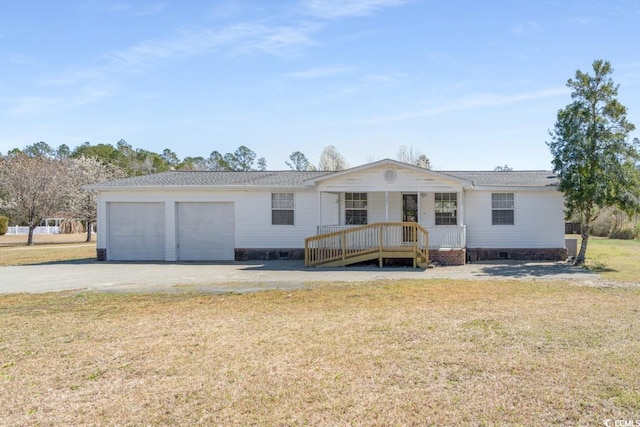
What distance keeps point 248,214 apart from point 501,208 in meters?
9.53

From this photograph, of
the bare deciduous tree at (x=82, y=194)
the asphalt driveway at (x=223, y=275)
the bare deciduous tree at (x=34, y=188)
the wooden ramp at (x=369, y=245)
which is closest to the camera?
the asphalt driveway at (x=223, y=275)

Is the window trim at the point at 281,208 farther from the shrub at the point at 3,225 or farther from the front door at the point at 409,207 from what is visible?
the shrub at the point at 3,225

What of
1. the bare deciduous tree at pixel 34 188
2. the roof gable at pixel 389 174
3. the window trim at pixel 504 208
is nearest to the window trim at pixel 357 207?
the roof gable at pixel 389 174

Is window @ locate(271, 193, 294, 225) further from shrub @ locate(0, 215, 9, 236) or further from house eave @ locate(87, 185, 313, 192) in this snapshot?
shrub @ locate(0, 215, 9, 236)

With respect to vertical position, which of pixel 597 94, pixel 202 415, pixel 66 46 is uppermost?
pixel 66 46

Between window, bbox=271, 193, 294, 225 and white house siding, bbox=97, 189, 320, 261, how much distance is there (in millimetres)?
152

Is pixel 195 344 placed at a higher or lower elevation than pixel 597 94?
lower

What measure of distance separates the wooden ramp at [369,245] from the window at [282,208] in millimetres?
1902

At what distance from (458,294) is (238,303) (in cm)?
444

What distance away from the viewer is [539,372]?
4965mm

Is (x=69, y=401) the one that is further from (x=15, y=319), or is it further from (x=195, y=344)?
(x=15, y=319)

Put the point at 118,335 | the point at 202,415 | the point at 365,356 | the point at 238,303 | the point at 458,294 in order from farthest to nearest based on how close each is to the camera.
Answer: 1. the point at 458,294
2. the point at 238,303
3. the point at 118,335
4. the point at 365,356
5. the point at 202,415

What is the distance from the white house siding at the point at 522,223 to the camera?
18.0m

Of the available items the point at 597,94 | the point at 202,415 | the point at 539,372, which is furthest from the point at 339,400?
the point at 597,94
